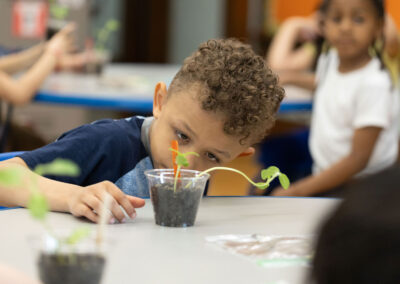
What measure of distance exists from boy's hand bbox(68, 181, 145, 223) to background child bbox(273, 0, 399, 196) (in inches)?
50.5

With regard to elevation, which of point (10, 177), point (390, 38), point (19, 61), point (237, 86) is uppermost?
point (10, 177)

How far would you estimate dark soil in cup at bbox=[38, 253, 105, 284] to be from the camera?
25.4 inches

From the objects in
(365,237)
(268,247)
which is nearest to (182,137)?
(268,247)

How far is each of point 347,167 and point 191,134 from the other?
1.19 metres

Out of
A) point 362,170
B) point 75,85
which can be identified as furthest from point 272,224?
point 75,85

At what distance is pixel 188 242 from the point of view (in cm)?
99

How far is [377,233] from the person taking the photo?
0.42 metres

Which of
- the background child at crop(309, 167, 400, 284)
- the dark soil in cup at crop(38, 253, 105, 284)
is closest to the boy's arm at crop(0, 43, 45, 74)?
the dark soil in cup at crop(38, 253, 105, 284)

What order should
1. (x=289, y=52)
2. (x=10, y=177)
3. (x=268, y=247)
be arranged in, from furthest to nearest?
(x=289, y=52) → (x=268, y=247) → (x=10, y=177)

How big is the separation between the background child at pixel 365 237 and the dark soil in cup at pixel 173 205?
0.63 m

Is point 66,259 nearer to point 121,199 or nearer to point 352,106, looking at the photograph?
point 121,199

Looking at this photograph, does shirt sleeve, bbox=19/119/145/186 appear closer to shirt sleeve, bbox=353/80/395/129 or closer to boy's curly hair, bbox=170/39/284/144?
boy's curly hair, bbox=170/39/284/144

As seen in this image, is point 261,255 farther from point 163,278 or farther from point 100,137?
point 100,137

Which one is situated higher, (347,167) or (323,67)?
(323,67)
